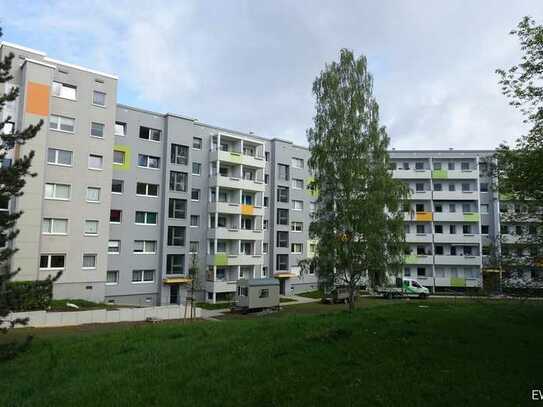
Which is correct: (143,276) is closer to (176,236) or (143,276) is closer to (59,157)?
(176,236)

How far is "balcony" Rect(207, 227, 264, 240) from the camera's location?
138 feet

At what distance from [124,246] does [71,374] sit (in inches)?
1087

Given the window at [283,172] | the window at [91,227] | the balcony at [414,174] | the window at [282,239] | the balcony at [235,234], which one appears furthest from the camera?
the balcony at [414,174]

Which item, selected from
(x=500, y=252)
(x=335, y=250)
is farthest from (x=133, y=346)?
(x=335, y=250)

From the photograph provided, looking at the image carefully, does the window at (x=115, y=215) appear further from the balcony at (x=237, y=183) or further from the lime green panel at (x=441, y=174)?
the lime green panel at (x=441, y=174)

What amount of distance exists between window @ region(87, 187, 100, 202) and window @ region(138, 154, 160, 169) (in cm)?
532

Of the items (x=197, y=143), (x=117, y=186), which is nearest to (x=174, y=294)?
(x=117, y=186)

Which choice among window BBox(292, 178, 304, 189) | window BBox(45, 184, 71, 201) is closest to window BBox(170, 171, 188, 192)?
window BBox(45, 184, 71, 201)

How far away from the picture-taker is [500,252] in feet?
40.1

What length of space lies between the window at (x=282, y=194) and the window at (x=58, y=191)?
2596 centimetres

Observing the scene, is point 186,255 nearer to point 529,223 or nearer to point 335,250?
point 335,250

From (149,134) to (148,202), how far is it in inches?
276

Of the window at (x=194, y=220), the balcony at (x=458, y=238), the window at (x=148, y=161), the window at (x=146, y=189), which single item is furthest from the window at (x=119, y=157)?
the balcony at (x=458, y=238)

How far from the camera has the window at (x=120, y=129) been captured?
37.8m
